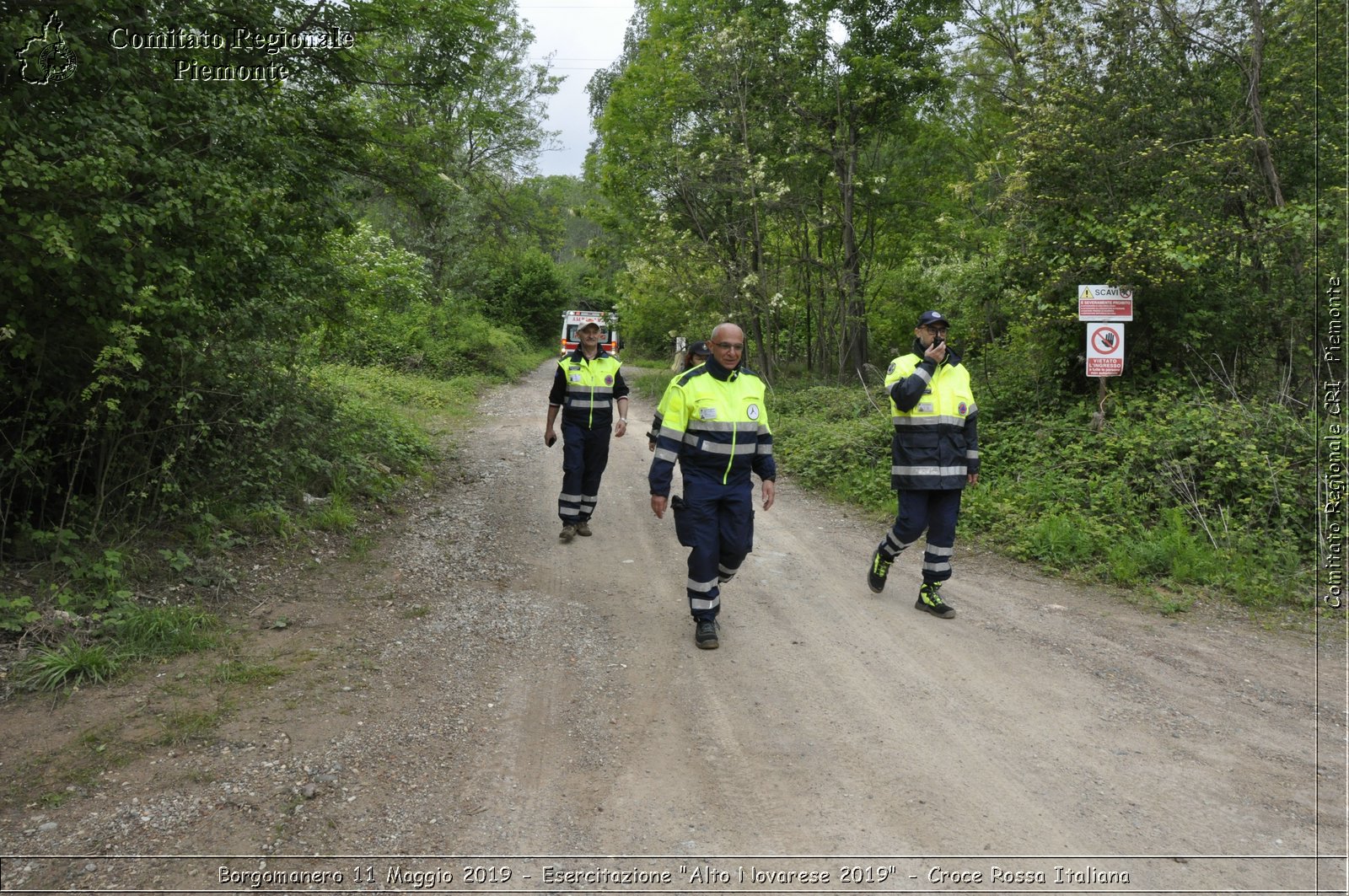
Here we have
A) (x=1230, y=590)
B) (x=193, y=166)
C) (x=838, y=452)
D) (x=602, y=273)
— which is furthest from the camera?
(x=602, y=273)

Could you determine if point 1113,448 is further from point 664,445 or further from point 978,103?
point 978,103

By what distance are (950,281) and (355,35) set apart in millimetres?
9490

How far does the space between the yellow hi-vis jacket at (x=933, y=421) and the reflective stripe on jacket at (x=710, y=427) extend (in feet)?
4.10

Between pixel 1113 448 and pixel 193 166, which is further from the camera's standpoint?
pixel 1113 448

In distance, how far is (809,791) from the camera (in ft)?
11.6

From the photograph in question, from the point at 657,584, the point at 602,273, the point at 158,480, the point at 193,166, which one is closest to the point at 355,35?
the point at 193,166

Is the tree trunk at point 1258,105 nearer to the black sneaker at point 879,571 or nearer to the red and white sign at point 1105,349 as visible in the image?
the red and white sign at point 1105,349

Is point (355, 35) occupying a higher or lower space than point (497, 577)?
higher

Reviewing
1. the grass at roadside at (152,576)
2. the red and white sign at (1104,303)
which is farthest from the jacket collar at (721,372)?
the red and white sign at (1104,303)

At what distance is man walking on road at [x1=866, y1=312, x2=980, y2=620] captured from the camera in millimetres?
5863

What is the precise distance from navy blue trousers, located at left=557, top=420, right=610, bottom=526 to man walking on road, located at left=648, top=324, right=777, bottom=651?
2.70m

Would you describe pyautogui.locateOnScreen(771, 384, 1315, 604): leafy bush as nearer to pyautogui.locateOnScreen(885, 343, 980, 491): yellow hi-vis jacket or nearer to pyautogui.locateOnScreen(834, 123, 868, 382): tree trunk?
pyautogui.locateOnScreen(885, 343, 980, 491): yellow hi-vis jacket

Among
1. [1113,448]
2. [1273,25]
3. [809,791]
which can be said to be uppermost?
[1273,25]

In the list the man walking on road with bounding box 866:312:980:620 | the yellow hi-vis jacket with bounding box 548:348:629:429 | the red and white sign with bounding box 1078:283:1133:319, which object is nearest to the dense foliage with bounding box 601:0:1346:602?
the red and white sign with bounding box 1078:283:1133:319
